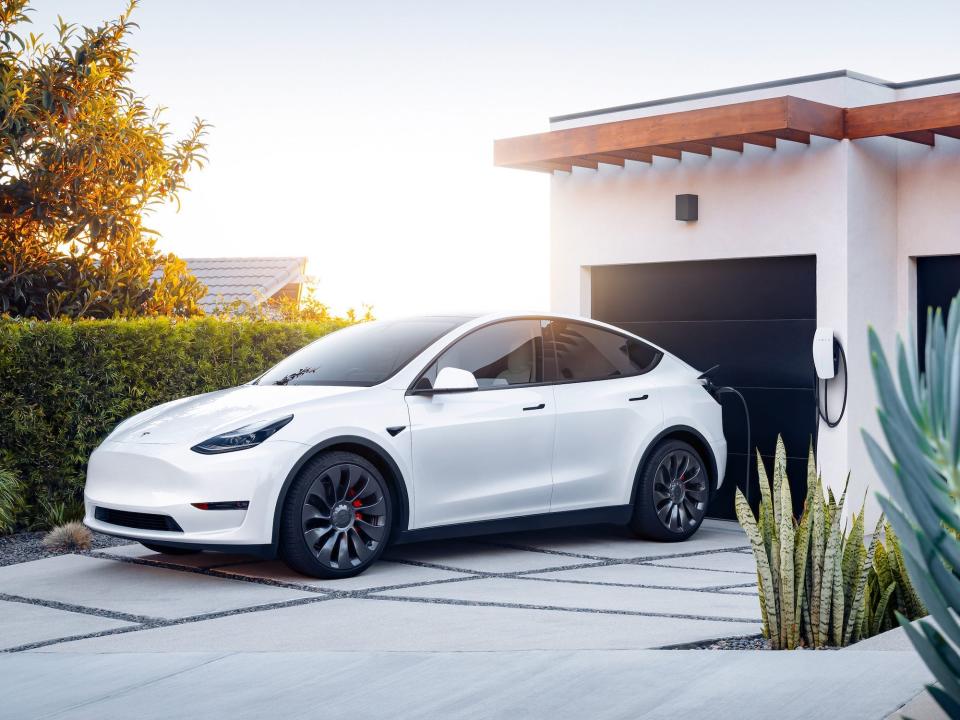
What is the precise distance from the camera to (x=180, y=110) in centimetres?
1391

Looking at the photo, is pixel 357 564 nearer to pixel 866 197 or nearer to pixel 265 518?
pixel 265 518

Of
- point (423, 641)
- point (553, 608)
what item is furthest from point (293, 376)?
point (423, 641)

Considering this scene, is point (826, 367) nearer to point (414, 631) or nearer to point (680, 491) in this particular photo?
point (680, 491)

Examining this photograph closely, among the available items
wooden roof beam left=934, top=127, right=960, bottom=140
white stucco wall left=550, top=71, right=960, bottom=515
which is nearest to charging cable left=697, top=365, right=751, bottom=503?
white stucco wall left=550, top=71, right=960, bottom=515

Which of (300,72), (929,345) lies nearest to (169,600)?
(929,345)

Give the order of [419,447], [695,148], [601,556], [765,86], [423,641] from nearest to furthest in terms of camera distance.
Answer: [423,641], [419,447], [601,556], [695,148], [765,86]

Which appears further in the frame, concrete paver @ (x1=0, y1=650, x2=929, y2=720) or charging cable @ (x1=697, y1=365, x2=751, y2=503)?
charging cable @ (x1=697, y1=365, x2=751, y2=503)

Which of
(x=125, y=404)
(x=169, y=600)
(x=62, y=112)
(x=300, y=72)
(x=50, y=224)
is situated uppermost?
(x=300, y=72)

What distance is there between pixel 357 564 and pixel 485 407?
4.87 ft

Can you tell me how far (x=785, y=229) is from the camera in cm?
Answer: 1140

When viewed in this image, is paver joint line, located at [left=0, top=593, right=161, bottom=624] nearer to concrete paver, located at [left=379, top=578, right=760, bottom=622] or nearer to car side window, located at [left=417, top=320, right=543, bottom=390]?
concrete paver, located at [left=379, top=578, right=760, bottom=622]

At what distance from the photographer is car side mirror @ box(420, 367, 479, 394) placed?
8570mm

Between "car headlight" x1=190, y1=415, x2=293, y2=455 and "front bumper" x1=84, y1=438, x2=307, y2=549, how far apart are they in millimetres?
49

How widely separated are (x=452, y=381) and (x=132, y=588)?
2453 mm
